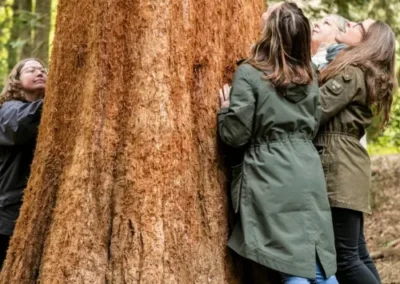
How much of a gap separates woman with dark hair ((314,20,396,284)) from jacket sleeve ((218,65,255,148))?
546 millimetres

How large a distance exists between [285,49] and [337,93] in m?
0.51

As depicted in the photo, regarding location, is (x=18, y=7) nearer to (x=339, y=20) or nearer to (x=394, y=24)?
(x=394, y=24)

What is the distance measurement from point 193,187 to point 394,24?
5766 mm

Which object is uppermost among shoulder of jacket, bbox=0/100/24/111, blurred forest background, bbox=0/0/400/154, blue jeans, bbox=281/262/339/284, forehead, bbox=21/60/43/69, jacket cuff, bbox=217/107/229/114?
blurred forest background, bbox=0/0/400/154

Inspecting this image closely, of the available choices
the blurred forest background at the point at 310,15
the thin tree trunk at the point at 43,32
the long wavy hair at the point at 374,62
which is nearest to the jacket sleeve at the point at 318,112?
the long wavy hair at the point at 374,62

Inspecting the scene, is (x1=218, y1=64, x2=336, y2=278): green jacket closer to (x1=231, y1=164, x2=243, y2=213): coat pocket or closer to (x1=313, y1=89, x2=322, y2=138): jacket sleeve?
(x1=231, y1=164, x2=243, y2=213): coat pocket

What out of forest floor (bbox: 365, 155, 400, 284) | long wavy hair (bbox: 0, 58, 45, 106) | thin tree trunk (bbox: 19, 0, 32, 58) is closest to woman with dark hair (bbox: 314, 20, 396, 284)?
long wavy hair (bbox: 0, 58, 45, 106)

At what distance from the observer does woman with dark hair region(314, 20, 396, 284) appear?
12.3 feet

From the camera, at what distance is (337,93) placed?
3.79 meters

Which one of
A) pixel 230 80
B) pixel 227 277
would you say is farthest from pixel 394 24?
pixel 227 277

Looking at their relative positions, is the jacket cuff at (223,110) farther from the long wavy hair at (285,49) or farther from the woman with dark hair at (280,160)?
the long wavy hair at (285,49)

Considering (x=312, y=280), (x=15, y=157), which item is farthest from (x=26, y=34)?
(x=312, y=280)

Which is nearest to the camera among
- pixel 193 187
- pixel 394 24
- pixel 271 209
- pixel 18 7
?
pixel 271 209

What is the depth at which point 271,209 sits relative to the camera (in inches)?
133
